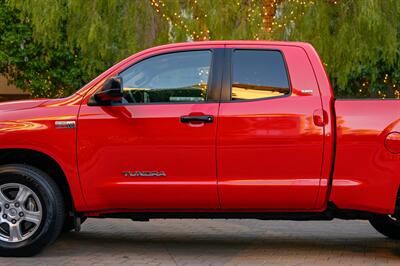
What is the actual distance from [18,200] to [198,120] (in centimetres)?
174

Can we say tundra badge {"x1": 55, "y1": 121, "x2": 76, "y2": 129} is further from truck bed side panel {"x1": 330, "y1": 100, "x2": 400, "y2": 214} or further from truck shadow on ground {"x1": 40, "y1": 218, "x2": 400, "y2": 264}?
truck bed side panel {"x1": 330, "y1": 100, "x2": 400, "y2": 214}

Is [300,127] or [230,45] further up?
[230,45]

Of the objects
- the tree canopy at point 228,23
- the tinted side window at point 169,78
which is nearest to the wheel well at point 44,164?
the tinted side window at point 169,78

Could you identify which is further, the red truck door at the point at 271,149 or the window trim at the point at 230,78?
the window trim at the point at 230,78

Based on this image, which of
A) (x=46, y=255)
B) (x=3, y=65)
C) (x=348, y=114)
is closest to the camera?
(x=348, y=114)

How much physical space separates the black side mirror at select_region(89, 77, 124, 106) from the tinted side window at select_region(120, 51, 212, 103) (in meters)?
0.15

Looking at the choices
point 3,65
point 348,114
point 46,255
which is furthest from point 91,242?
point 3,65

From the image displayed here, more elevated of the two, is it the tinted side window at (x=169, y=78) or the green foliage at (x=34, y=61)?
the tinted side window at (x=169, y=78)

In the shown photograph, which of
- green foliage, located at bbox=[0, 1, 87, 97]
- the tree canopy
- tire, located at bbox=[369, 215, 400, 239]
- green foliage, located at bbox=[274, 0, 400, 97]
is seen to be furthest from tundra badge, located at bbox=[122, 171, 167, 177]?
green foliage, located at bbox=[0, 1, 87, 97]

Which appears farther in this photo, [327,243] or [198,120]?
[327,243]

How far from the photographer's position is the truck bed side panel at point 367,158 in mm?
6133

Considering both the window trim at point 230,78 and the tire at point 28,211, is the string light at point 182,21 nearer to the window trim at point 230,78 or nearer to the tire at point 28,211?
the window trim at point 230,78

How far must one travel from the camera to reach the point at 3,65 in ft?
81.4

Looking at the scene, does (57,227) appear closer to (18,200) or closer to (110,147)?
(18,200)
